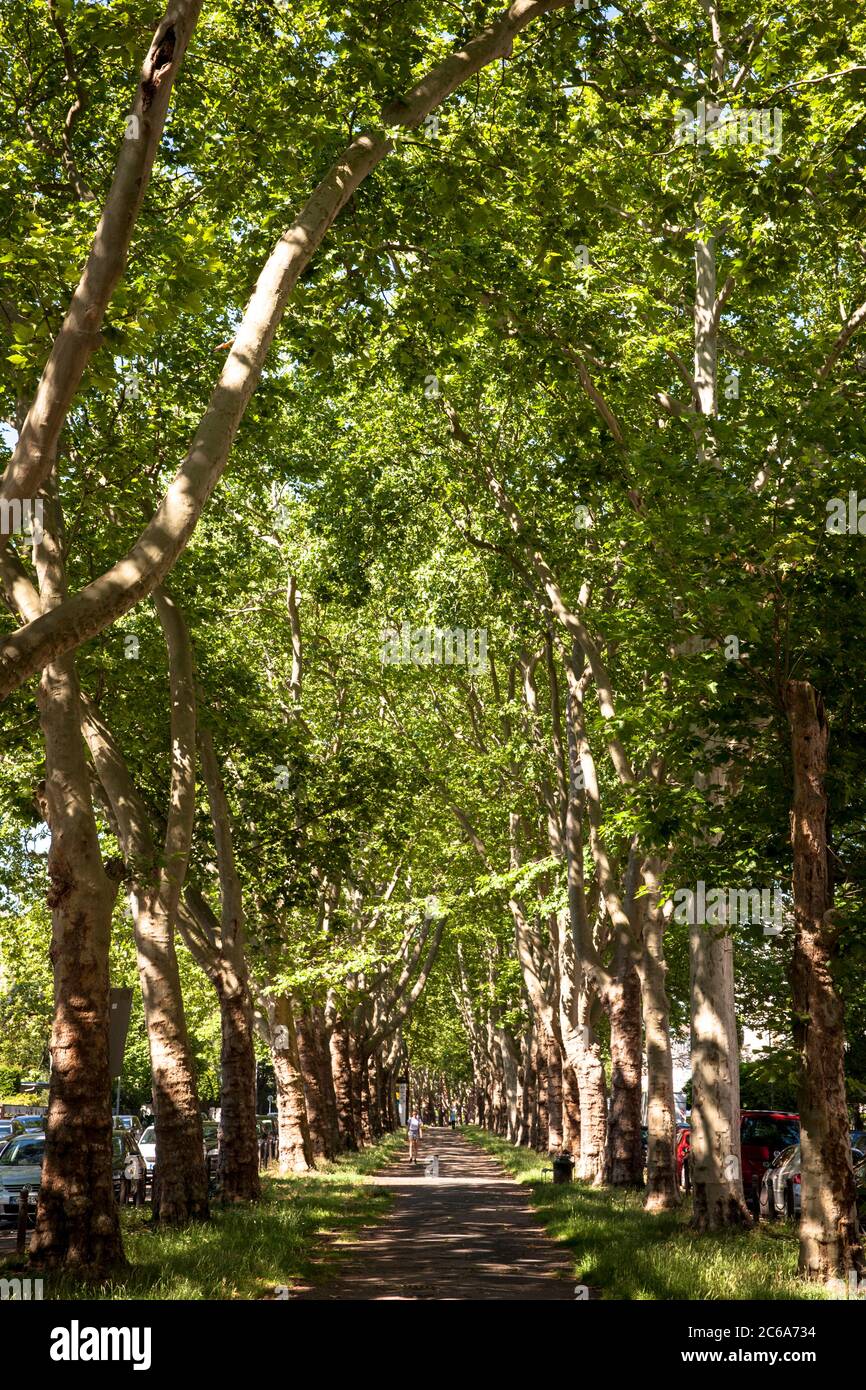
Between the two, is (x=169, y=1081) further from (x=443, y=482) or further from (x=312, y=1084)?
(x=312, y=1084)

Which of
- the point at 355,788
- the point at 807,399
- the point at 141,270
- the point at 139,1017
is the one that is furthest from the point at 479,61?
the point at 139,1017

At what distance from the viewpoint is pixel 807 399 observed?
13.1 metres

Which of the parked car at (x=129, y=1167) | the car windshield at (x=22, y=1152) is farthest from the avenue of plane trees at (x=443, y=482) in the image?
the car windshield at (x=22, y=1152)

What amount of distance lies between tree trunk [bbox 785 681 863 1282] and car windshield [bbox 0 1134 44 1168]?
1698cm

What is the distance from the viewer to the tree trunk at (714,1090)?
1542 centimetres

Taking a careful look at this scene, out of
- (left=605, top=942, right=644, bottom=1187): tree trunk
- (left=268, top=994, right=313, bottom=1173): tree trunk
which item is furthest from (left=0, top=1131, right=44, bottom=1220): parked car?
(left=605, top=942, right=644, bottom=1187): tree trunk

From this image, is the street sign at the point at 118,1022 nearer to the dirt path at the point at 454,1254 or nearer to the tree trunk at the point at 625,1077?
the dirt path at the point at 454,1254

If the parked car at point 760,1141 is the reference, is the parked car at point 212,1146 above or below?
below

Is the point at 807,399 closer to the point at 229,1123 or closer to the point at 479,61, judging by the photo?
the point at 479,61

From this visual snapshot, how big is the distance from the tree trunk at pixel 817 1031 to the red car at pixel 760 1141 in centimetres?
1392

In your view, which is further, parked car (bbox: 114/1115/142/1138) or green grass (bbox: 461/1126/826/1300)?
parked car (bbox: 114/1115/142/1138)

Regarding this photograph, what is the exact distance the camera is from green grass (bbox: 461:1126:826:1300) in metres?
10.1

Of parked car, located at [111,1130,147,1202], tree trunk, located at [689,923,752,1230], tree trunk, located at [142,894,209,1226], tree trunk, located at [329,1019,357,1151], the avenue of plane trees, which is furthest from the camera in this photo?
tree trunk, located at [329,1019,357,1151]

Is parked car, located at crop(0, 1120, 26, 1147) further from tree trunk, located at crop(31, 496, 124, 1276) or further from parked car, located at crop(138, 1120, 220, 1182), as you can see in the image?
tree trunk, located at crop(31, 496, 124, 1276)
